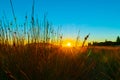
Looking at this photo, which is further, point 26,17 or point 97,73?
point 26,17

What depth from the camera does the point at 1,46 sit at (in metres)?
5.18

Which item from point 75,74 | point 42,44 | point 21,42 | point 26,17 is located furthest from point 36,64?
point 26,17

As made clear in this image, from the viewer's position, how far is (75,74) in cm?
374

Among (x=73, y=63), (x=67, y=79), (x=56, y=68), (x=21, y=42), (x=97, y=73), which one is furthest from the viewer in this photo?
(x=21, y=42)

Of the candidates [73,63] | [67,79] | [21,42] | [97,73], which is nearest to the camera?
[67,79]

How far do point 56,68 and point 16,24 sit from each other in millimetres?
2026

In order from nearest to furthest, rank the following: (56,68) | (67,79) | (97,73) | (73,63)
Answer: (67,79) → (56,68) → (73,63) → (97,73)

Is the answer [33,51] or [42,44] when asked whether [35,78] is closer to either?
[33,51]

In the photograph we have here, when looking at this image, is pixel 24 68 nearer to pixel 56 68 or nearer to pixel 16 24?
pixel 56 68

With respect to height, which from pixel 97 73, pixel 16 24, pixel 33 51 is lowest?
pixel 97 73

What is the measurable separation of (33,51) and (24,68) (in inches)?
21.9

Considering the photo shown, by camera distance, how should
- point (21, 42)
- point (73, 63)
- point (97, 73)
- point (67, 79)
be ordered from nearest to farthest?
1. point (67, 79)
2. point (73, 63)
3. point (97, 73)
4. point (21, 42)

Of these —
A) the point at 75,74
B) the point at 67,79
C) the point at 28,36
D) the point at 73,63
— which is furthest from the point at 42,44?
the point at 67,79

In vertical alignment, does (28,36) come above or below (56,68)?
above
